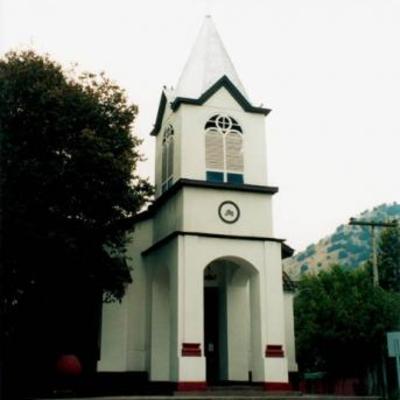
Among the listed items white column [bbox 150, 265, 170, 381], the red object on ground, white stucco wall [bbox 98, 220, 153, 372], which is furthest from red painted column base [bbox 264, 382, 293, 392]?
the red object on ground

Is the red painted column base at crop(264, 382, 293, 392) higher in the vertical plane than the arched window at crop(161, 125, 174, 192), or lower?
lower

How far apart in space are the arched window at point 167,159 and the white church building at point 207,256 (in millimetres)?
51

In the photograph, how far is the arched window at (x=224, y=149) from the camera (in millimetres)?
26945

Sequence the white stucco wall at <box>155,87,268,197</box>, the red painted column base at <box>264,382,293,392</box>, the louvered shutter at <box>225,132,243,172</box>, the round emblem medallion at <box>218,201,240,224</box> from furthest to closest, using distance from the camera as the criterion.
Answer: the louvered shutter at <box>225,132,243,172</box>
the white stucco wall at <box>155,87,268,197</box>
the round emblem medallion at <box>218,201,240,224</box>
the red painted column base at <box>264,382,293,392</box>

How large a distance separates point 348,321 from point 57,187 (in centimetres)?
1653

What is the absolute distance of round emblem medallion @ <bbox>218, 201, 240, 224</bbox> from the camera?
25984mm

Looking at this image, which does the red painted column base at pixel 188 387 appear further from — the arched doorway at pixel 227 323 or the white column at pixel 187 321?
the arched doorway at pixel 227 323

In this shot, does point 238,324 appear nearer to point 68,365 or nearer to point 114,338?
point 114,338

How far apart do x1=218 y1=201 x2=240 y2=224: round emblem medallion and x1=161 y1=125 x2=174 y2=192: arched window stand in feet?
10.6

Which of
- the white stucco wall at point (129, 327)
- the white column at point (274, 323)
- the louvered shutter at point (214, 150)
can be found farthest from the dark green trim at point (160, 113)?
the white column at point (274, 323)

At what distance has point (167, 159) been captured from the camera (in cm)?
2898

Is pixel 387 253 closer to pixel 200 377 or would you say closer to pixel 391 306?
pixel 391 306

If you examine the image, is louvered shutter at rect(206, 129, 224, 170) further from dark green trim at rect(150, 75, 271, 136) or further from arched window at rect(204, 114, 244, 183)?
dark green trim at rect(150, 75, 271, 136)

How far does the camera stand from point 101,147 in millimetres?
23891
